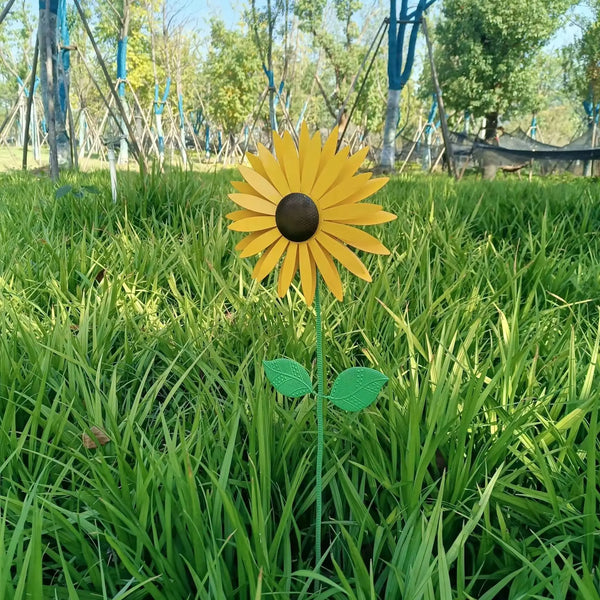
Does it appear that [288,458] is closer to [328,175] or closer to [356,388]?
[356,388]

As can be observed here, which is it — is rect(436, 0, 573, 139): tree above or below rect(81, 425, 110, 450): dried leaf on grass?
above

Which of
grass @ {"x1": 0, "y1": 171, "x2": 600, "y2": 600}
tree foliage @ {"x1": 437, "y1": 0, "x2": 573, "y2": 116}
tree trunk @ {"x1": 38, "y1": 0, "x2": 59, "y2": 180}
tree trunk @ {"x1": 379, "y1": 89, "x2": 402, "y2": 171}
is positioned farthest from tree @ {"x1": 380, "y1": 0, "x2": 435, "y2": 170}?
tree foliage @ {"x1": 437, "y1": 0, "x2": 573, "y2": 116}

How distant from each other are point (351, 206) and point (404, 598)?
1.29ft

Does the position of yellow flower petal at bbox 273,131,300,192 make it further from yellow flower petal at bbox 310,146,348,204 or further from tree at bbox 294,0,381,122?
tree at bbox 294,0,381,122

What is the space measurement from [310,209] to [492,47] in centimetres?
Answer: 1605

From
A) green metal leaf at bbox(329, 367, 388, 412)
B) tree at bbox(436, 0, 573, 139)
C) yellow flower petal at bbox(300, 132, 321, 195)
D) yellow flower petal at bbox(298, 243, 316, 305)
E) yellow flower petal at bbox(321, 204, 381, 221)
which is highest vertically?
tree at bbox(436, 0, 573, 139)

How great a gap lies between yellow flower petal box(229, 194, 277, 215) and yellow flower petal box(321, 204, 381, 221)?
0.20ft

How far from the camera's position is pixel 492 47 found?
542 inches

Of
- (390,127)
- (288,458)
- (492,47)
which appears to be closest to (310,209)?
(288,458)

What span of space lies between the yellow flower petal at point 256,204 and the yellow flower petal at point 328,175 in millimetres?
46

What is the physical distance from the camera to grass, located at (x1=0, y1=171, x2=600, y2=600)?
0.53 meters

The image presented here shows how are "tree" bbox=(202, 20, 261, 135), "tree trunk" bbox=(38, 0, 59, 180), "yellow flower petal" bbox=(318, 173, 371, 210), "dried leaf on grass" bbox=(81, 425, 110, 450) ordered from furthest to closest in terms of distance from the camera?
"tree" bbox=(202, 20, 261, 135) → "tree trunk" bbox=(38, 0, 59, 180) → "dried leaf on grass" bbox=(81, 425, 110, 450) → "yellow flower petal" bbox=(318, 173, 371, 210)

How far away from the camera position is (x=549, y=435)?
2.41 feet

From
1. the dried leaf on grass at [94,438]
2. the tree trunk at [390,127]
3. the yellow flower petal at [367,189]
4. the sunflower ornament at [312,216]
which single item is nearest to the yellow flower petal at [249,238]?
the sunflower ornament at [312,216]
